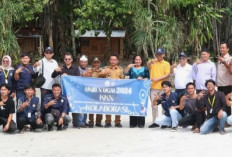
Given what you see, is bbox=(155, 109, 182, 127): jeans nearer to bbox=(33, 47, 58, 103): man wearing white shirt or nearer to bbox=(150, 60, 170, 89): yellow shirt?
bbox=(150, 60, 170, 89): yellow shirt

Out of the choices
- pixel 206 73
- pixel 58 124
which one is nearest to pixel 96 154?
pixel 58 124

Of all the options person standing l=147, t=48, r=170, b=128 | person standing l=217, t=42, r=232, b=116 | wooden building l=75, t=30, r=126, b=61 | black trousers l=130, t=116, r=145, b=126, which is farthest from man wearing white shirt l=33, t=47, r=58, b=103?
wooden building l=75, t=30, r=126, b=61

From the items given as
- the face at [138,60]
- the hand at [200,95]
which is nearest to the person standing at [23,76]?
the face at [138,60]

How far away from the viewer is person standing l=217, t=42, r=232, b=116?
336 inches

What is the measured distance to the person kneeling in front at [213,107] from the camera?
315 inches

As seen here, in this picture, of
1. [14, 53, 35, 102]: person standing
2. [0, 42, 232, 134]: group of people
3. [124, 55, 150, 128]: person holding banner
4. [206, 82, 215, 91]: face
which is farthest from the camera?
[124, 55, 150, 128]: person holding banner

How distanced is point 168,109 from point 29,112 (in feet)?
8.39

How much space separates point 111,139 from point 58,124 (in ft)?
4.03

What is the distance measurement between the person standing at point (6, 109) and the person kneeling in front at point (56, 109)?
23.8 inches

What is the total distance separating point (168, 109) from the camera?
28.2 ft

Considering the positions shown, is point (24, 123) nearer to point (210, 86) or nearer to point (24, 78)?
point (24, 78)

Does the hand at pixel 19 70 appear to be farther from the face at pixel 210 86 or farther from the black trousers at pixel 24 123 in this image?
the face at pixel 210 86

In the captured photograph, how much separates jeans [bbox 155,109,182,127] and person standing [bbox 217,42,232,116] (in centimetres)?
93

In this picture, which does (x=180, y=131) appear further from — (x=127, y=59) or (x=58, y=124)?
(x=127, y=59)
